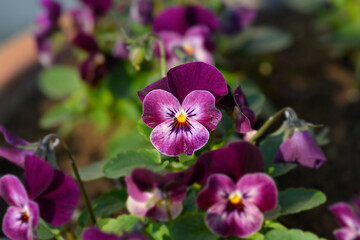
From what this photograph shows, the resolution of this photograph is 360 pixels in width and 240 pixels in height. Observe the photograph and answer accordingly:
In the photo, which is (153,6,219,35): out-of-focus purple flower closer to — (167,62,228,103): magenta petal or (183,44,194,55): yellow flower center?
(183,44,194,55): yellow flower center

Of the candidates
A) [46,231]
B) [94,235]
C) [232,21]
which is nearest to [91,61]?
[232,21]

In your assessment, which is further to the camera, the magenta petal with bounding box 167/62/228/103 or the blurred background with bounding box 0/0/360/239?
the blurred background with bounding box 0/0/360/239

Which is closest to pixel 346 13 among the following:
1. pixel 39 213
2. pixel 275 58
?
pixel 275 58

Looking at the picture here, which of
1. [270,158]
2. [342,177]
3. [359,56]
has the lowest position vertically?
[342,177]

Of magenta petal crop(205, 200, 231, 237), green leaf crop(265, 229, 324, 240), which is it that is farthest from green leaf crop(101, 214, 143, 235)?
green leaf crop(265, 229, 324, 240)

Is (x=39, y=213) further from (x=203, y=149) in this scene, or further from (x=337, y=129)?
(x=337, y=129)

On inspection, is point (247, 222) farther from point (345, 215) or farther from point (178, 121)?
point (345, 215)

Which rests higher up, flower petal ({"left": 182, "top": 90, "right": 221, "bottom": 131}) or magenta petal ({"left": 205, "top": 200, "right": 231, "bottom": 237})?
flower petal ({"left": 182, "top": 90, "right": 221, "bottom": 131})
